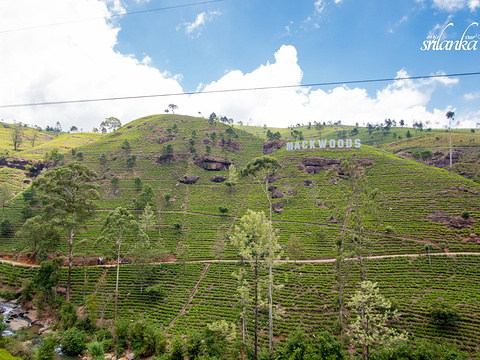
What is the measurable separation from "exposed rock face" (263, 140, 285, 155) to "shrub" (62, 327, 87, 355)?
90.4 meters

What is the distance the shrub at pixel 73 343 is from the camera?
75.7 ft

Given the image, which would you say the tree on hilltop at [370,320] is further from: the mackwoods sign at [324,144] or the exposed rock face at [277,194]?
the mackwoods sign at [324,144]

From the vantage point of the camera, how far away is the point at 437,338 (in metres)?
24.2

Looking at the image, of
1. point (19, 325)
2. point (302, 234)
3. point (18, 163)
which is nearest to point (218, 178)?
point (302, 234)

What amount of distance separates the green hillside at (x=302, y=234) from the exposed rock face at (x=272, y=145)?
14635 millimetres

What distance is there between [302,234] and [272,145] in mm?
64365

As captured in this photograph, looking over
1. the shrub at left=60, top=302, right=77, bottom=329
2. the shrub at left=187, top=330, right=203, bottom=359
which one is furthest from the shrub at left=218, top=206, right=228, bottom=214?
A: the shrub at left=187, top=330, right=203, bottom=359

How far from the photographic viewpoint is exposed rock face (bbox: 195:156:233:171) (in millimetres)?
85062

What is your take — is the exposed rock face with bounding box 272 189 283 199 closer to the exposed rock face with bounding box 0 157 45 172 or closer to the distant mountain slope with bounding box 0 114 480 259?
the distant mountain slope with bounding box 0 114 480 259

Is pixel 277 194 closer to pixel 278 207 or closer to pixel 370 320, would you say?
pixel 278 207

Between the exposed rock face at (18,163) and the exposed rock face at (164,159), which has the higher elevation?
the exposed rock face at (164,159)

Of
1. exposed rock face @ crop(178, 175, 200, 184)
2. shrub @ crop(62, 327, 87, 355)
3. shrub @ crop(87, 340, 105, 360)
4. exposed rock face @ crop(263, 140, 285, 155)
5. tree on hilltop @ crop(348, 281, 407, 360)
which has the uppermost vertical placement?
exposed rock face @ crop(263, 140, 285, 155)

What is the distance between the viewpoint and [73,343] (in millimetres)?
23234

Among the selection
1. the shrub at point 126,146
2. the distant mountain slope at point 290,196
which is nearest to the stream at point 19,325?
the distant mountain slope at point 290,196
